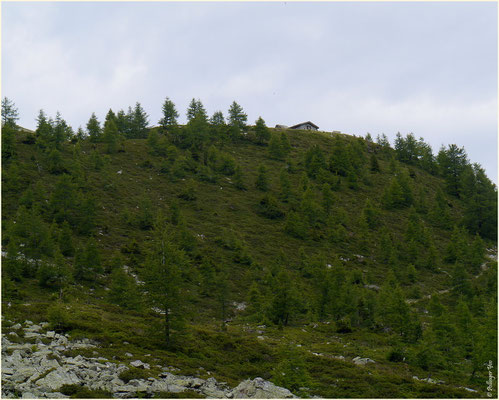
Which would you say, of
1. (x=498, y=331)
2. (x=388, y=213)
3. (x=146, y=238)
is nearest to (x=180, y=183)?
(x=146, y=238)

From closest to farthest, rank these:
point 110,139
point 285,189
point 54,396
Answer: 1. point 54,396
2. point 285,189
3. point 110,139

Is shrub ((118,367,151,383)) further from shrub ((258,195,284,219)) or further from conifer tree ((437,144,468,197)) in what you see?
conifer tree ((437,144,468,197))

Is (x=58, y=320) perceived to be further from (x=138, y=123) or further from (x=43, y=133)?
(x=138, y=123)

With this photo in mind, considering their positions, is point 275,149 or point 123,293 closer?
point 123,293

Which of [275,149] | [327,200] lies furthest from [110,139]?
[327,200]

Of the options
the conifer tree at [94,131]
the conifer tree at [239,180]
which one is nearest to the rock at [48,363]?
the conifer tree at [239,180]

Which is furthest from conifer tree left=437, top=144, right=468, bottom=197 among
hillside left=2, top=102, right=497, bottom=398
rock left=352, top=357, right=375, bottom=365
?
rock left=352, top=357, right=375, bottom=365

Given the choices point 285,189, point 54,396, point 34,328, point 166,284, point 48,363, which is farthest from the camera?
point 285,189

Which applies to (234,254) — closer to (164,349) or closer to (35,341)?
(164,349)

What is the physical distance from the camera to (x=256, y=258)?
6325cm

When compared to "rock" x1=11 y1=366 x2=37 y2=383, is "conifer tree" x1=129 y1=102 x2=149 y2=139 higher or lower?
higher

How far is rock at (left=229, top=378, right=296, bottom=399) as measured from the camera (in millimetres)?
17500

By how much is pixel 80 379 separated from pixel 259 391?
7.75 meters

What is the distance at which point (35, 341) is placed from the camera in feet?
70.8
